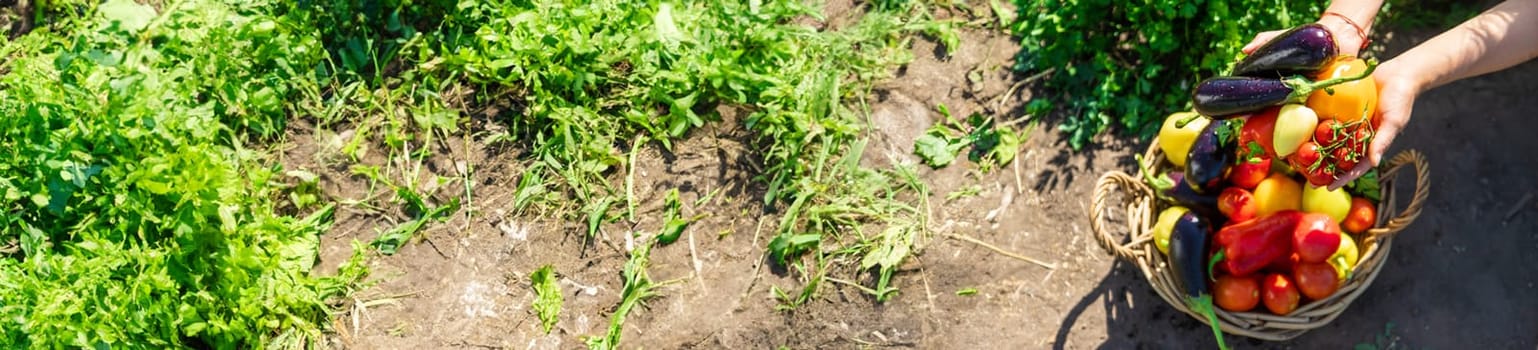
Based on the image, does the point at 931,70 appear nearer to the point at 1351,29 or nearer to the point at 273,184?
the point at 1351,29

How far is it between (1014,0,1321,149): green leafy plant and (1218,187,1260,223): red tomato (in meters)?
0.50

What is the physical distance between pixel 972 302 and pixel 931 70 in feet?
2.71

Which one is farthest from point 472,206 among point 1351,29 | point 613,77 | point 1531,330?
point 1531,330

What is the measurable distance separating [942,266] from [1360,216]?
1.19 meters

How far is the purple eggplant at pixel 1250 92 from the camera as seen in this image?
9.37ft

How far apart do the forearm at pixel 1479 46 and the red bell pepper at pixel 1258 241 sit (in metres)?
0.49

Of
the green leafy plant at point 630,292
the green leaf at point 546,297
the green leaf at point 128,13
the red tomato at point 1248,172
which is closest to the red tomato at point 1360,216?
the red tomato at point 1248,172

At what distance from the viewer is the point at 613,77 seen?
3887 millimetres

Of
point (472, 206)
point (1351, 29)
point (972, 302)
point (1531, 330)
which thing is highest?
point (1351, 29)

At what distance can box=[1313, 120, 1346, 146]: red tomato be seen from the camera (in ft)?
9.32

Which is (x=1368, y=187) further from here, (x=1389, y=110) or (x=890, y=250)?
(x=890, y=250)

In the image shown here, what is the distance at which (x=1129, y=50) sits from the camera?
3.91 m

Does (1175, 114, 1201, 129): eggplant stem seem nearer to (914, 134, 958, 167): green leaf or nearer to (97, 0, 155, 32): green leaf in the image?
(914, 134, 958, 167): green leaf

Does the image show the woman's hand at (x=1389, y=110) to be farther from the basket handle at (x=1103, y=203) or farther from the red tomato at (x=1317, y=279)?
the basket handle at (x=1103, y=203)
